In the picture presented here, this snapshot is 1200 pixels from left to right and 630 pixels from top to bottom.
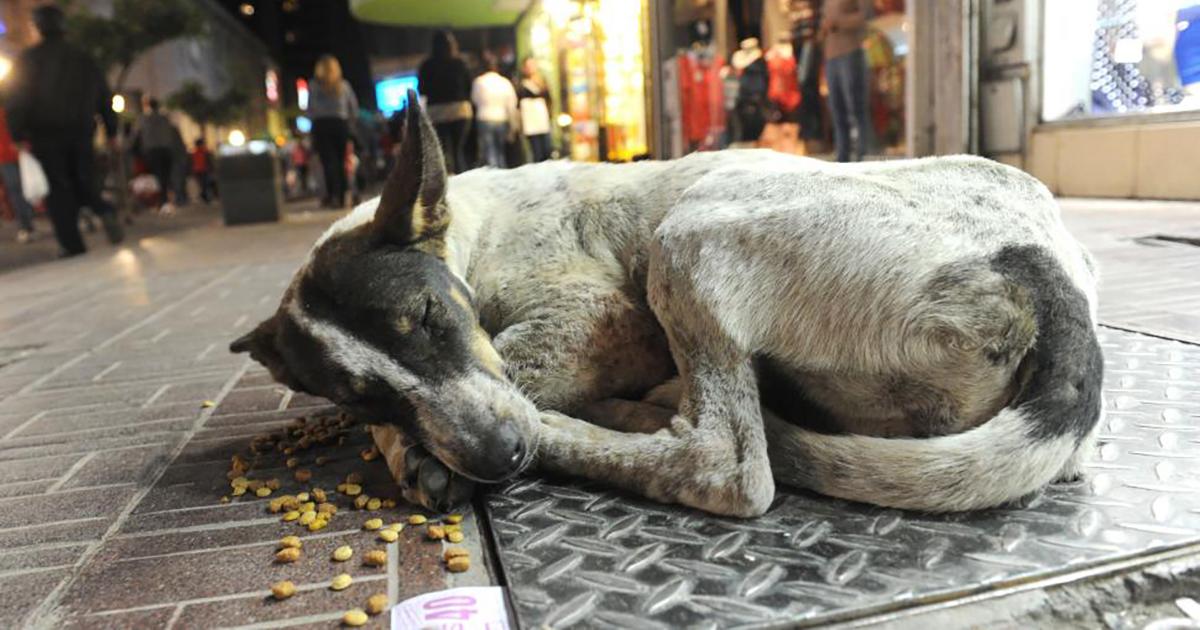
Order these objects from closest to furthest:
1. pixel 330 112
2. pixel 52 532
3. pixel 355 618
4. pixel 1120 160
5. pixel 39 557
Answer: pixel 355 618 < pixel 39 557 < pixel 52 532 < pixel 1120 160 < pixel 330 112

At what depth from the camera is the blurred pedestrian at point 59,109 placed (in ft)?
31.4

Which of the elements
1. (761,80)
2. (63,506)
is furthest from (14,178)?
(63,506)

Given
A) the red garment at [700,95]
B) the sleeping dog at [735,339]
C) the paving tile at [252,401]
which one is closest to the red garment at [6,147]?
the red garment at [700,95]

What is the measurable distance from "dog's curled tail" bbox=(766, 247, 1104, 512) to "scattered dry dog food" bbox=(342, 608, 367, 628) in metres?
1.21

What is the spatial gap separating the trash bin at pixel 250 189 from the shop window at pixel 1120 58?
1210 cm

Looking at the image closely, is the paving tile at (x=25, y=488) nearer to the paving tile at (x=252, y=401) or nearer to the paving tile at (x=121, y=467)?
the paving tile at (x=121, y=467)

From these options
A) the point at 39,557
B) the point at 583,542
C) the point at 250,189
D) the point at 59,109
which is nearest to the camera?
the point at 583,542

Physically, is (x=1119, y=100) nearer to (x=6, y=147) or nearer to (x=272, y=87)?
(x=6, y=147)

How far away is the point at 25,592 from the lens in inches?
83.3

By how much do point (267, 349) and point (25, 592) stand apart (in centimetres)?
103

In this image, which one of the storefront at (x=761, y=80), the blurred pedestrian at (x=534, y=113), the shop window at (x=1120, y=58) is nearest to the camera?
the shop window at (x=1120, y=58)

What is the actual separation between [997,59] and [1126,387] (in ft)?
22.8

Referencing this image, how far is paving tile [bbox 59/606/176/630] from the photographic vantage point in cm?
191

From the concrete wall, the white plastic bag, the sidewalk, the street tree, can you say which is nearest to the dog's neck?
the sidewalk
